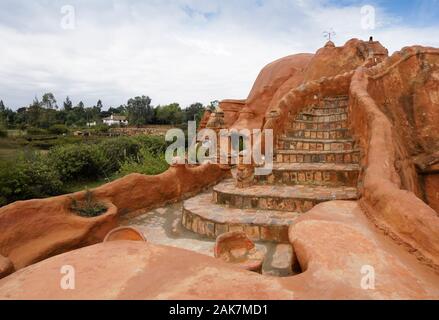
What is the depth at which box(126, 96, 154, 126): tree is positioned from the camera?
1974 inches

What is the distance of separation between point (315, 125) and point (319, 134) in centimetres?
57

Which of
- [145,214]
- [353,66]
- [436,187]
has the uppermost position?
[353,66]

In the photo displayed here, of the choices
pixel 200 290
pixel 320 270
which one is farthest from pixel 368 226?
pixel 200 290

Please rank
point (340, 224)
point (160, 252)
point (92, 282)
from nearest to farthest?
point (92, 282), point (160, 252), point (340, 224)

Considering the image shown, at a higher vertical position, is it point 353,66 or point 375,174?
point 353,66

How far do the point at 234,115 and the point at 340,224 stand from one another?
1895cm

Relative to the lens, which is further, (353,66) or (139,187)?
(353,66)

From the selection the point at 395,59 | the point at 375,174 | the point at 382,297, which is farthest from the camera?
the point at 395,59

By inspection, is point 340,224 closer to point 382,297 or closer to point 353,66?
point 382,297

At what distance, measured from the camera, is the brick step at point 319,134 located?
7320 millimetres

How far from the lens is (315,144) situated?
700 centimetres

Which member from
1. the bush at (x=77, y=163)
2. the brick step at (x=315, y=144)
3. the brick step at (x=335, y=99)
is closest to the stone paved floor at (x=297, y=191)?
the brick step at (x=315, y=144)

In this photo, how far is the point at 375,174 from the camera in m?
3.35

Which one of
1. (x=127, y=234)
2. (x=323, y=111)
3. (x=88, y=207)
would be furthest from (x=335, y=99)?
(x=127, y=234)
